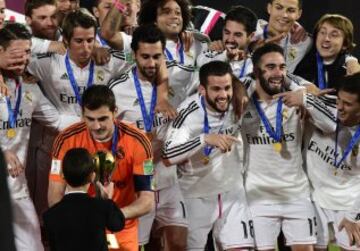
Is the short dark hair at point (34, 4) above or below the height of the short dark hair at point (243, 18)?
above

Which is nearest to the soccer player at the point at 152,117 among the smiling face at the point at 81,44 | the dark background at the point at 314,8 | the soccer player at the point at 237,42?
the smiling face at the point at 81,44

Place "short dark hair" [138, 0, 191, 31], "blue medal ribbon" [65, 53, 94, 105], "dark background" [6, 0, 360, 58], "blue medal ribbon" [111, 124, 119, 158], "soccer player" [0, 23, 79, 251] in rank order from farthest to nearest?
"dark background" [6, 0, 360, 58]
"short dark hair" [138, 0, 191, 31]
"blue medal ribbon" [65, 53, 94, 105]
"soccer player" [0, 23, 79, 251]
"blue medal ribbon" [111, 124, 119, 158]

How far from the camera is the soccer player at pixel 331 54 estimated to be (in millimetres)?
5164

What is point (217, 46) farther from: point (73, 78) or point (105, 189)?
point (105, 189)

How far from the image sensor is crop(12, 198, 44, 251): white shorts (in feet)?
15.2

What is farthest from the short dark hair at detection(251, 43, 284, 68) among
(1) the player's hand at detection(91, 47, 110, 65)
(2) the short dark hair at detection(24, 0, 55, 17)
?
(2) the short dark hair at detection(24, 0, 55, 17)

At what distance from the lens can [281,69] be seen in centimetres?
471

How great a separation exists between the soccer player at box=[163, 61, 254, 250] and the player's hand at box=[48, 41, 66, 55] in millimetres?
894

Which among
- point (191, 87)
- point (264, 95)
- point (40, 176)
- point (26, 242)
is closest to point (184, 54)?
point (191, 87)

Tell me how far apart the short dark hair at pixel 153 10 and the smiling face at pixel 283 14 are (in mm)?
670

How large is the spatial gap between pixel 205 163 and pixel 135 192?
27.3 inches

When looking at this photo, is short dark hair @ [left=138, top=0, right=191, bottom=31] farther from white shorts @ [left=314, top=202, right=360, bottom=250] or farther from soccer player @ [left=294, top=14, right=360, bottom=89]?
white shorts @ [left=314, top=202, right=360, bottom=250]

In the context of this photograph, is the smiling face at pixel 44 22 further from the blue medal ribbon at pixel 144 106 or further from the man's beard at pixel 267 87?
the man's beard at pixel 267 87

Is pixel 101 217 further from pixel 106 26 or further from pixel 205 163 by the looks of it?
pixel 106 26
